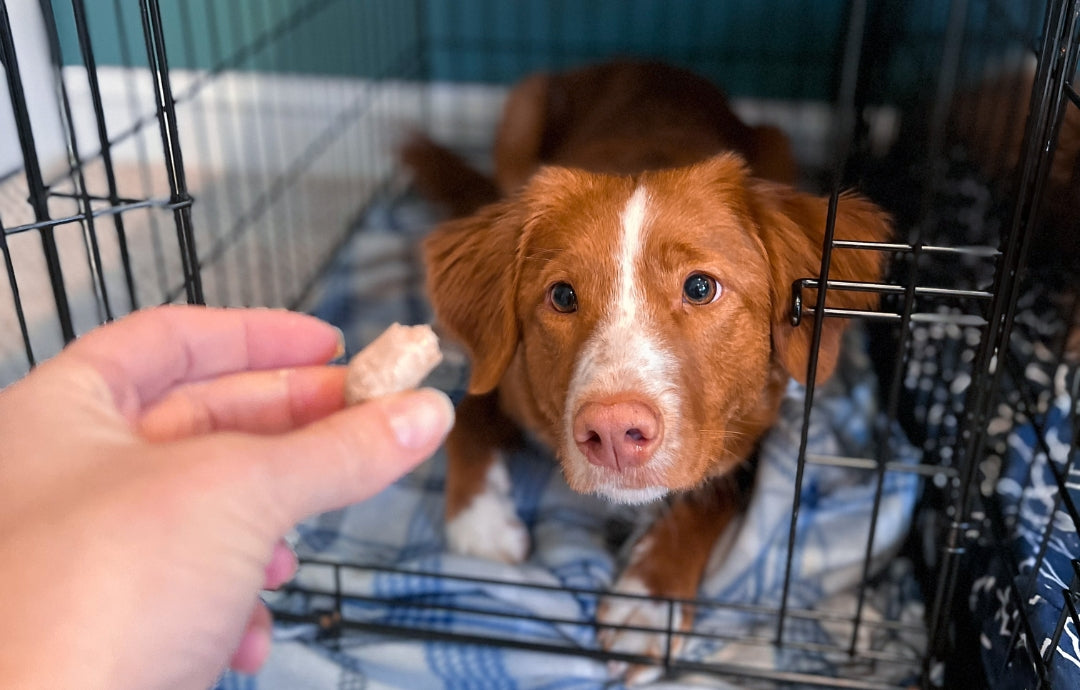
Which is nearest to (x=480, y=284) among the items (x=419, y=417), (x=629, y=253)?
(x=629, y=253)

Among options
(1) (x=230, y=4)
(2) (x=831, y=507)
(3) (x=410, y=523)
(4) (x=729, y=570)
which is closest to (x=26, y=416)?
(3) (x=410, y=523)

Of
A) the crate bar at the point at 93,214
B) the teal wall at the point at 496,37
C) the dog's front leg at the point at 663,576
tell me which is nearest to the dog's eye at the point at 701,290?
the dog's front leg at the point at 663,576

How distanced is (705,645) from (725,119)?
1.25 m

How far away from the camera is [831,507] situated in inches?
63.6

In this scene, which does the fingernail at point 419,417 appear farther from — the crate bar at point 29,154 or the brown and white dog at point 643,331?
the crate bar at point 29,154

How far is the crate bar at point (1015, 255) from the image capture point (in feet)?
3.39

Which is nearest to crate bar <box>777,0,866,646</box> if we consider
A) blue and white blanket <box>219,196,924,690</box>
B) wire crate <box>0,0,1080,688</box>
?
wire crate <box>0,0,1080,688</box>

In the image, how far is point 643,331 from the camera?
49.5 inches

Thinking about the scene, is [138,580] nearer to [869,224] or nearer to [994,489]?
[869,224]

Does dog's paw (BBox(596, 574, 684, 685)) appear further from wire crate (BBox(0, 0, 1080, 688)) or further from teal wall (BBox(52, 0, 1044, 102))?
teal wall (BBox(52, 0, 1044, 102))

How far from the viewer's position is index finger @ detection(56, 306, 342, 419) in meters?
0.84

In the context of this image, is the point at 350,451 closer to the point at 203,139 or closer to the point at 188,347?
the point at 188,347

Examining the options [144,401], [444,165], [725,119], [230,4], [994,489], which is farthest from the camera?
[230,4]

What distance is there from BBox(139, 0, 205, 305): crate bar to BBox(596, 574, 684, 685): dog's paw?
78 centimetres
